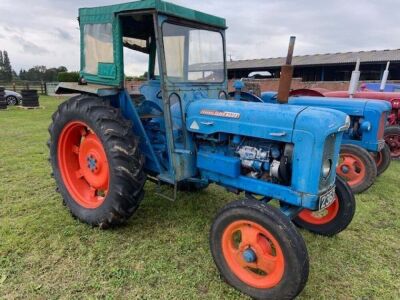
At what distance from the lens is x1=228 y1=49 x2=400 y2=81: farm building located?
61.2 feet

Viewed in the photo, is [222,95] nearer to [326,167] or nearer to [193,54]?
[193,54]

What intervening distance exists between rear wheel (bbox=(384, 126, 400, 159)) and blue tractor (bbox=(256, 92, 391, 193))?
1127 millimetres

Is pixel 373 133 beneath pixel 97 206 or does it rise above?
above

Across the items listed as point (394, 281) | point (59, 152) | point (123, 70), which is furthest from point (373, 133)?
point (59, 152)

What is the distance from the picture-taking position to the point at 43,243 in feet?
9.87

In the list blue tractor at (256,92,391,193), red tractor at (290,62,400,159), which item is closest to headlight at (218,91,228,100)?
blue tractor at (256,92,391,193)

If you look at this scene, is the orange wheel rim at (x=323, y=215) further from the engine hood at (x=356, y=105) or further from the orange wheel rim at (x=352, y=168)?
the engine hood at (x=356, y=105)

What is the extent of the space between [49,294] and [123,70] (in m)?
1.99

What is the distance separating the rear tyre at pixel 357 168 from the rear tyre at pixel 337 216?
5.35 feet

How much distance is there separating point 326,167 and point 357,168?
8.69ft

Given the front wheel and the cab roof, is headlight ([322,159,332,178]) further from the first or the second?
the front wheel

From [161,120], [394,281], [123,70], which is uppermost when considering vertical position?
[123,70]

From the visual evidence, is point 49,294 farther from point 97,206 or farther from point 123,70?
point 123,70

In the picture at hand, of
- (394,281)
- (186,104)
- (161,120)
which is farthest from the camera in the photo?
(161,120)
